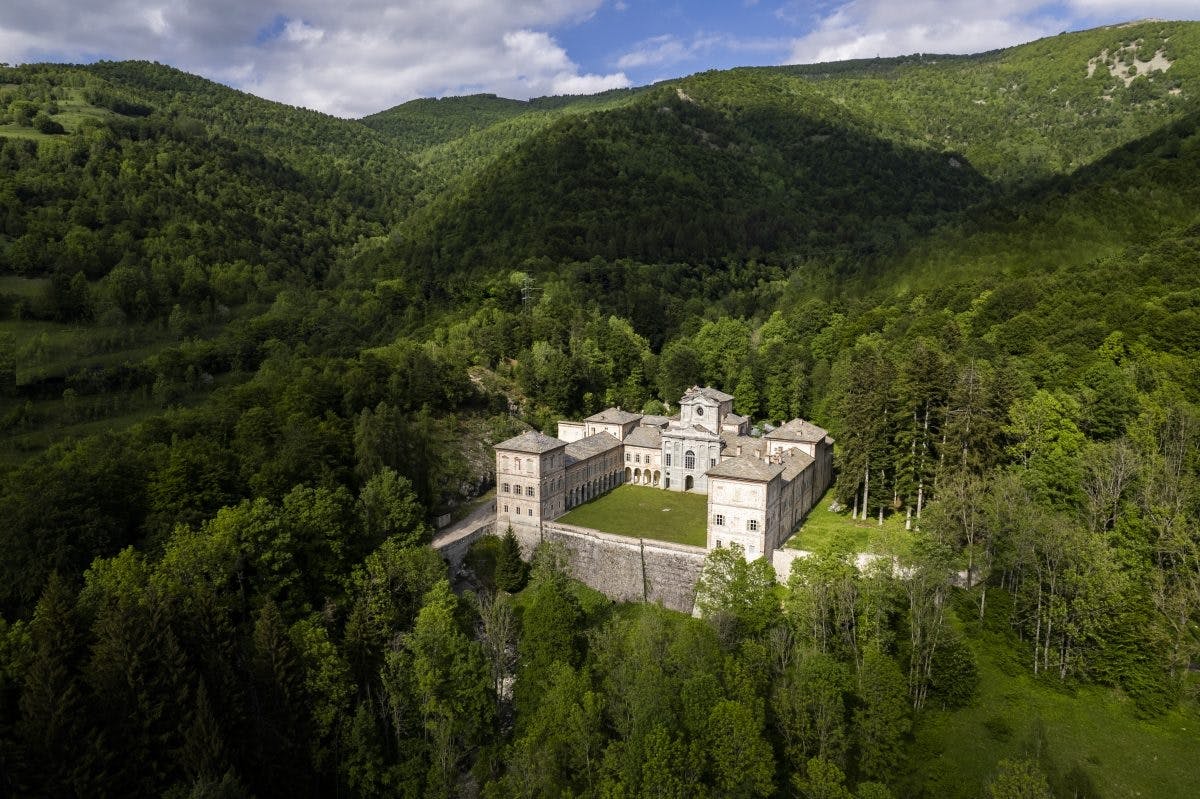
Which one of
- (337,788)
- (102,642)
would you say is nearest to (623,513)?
(337,788)

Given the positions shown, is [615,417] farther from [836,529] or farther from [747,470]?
[836,529]

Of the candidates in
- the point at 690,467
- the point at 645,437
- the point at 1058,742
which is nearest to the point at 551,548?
the point at 690,467

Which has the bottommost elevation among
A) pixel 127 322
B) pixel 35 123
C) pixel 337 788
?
pixel 337 788

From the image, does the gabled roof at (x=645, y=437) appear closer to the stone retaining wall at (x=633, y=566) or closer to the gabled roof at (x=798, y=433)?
the gabled roof at (x=798, y=433)

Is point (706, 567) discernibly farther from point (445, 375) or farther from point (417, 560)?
point (445, 375)

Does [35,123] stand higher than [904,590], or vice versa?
[35,123]

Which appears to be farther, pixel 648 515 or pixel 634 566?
pixel 648 515
